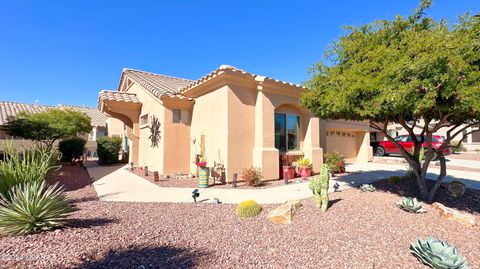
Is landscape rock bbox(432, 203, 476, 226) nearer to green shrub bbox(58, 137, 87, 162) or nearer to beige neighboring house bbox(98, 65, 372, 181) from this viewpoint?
beige neighboring house bbox(98, 65, 372, 181)

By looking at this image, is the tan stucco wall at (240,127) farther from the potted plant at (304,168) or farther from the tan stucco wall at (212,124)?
the potted plant at (304,168)

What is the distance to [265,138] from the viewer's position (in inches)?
372

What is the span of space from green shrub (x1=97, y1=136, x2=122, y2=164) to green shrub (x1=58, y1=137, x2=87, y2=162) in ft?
5.69

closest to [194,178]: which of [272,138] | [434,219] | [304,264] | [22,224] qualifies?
[272,138]

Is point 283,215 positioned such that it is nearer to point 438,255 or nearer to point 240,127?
point 438,255

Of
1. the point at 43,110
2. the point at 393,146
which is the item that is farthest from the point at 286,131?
the point at 43,110

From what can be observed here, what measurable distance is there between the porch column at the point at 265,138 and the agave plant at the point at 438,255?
598cm

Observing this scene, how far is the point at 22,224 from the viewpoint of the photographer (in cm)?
381

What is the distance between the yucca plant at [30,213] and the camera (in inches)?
149

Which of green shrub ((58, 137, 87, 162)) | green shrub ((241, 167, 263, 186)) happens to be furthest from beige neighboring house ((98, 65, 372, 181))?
green shrub ((58, 137, 87, 162))

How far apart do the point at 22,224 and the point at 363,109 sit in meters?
7.85

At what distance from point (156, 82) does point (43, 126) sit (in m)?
6.95

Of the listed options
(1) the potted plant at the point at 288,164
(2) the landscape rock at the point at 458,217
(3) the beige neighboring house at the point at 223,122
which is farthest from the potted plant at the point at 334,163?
(2) the landscape rock at the point at 458,217

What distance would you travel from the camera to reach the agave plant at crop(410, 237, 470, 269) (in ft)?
10.4
